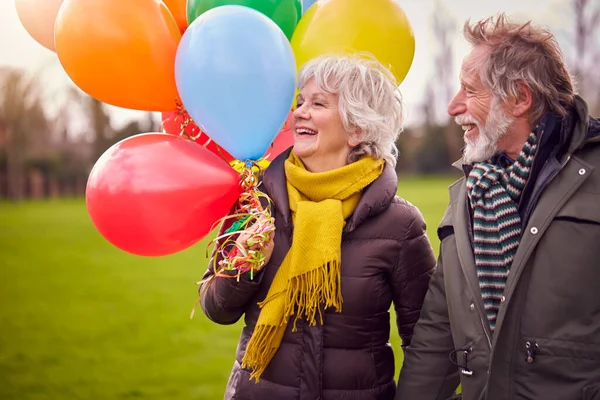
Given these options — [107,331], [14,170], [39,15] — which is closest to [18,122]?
[14,170]

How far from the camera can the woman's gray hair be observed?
2.14 m

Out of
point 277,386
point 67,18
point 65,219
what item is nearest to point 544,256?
point 277,386

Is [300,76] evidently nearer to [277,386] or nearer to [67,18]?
[67,18]

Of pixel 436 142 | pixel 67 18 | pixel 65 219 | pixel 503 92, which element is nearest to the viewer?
pixel 503 92

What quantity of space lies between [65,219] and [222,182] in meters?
20.1

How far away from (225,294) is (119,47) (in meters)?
0.89

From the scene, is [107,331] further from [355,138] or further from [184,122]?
[355,138]

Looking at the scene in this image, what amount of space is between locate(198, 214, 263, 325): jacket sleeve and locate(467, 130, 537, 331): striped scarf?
704mm

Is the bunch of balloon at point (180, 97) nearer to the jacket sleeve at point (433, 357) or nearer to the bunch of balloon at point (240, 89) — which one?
the bunch of balloon at point (240, 89)

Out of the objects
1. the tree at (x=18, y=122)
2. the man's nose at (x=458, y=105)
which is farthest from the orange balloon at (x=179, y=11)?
the tree at (x=18, y=122)

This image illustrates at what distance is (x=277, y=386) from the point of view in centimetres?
206

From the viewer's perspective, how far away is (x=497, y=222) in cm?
189

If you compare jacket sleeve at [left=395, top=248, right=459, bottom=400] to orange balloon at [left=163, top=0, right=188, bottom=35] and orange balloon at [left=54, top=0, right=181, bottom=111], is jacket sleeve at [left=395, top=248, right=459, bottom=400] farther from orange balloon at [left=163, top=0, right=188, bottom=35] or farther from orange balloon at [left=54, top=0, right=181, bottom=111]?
orange balloon at [left=163, top=0, right=188, bottom=35]

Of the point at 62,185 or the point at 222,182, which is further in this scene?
the point at 62,185
